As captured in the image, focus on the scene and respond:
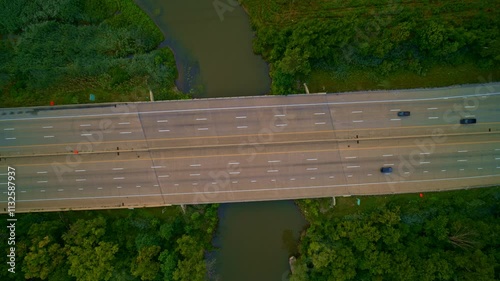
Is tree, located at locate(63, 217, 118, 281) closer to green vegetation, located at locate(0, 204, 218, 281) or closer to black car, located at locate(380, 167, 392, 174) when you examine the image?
green vegetation, located at locate(0, 204, 218, 281)

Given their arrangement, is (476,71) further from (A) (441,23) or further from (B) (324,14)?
(B) (324,14)

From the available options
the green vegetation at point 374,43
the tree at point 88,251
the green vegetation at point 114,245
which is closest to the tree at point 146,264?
the green vegetation at point 114,245

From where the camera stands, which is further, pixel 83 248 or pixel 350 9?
pixel 350 9

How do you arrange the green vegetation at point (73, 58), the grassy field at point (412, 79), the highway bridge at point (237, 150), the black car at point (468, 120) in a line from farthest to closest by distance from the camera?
the grassy field at point (412, 79)
the green vegetation at point (73, 58)
the black car at point (468, 120)
the highway bridge at point (237, 150)

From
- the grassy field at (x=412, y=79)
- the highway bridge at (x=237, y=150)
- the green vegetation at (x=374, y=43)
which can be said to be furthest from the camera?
the grassy field at (x=412, y=79)

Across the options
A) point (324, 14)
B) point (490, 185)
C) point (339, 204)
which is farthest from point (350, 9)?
point (490, 185)

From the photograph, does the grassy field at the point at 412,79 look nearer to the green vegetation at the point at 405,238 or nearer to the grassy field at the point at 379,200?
the grassy field at the point at 379,200
